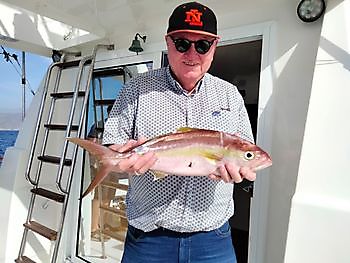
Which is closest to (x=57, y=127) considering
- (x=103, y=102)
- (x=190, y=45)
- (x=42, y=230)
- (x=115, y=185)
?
(x=103, y=102)

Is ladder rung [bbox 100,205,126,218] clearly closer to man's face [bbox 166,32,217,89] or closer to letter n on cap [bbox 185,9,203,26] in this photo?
man's face [bbox 166,32,217,89]

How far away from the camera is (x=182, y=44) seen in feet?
3.58

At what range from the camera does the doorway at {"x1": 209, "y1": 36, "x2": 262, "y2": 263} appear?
2.85 m

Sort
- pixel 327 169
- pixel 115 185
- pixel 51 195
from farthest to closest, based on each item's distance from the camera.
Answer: pixel 115 185 → pixel 51 195 → pixel 327 169

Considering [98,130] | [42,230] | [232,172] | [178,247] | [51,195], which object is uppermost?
[232,172]

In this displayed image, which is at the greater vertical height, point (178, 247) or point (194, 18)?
point (194, 18)

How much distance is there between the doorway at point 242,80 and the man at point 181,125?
157cm

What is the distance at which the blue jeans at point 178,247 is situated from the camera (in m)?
1.14

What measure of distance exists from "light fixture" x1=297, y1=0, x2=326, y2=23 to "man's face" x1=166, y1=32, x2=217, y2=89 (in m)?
0.78

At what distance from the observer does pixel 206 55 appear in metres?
1.12

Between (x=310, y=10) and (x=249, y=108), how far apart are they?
1823mm

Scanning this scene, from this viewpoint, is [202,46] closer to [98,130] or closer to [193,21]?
[193,21]

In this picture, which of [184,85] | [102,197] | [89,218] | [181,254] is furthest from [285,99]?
[89,218]

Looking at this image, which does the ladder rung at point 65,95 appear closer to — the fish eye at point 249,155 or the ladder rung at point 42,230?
the ladder rung at point 42,230
